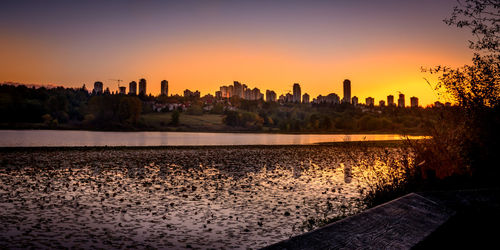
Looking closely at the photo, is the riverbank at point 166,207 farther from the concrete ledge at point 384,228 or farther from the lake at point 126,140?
the lake at point 126,140

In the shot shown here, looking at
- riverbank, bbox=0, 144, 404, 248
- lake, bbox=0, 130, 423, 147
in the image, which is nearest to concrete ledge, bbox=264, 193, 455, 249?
riverbank, bbox=0, 144, 404, 248

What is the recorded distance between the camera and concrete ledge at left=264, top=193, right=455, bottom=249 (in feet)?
8.20

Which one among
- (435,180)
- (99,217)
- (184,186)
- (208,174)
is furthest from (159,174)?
(435,180)

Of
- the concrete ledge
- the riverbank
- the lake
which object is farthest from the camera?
the lake

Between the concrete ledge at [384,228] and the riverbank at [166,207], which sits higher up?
the concrete ledge at [384,228]

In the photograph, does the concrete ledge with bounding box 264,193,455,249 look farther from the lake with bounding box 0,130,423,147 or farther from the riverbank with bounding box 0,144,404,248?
the lake with bounding box 0,130,423,147

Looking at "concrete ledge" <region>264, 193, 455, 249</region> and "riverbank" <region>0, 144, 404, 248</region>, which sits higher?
"concrete ledge" <region>264, 193, 455, 249</region>

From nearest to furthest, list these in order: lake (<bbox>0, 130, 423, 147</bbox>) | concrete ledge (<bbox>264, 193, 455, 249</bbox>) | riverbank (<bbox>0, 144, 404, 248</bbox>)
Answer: concrete ledge (<bbox>264, 193, 455, 249</bbox>) → riverbank (<bbox>0, 144, 404, 248</bbox>) → lake (<bbox>0, 130, 423, 147</bbox>)

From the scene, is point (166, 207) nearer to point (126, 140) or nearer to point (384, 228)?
point (384, 228)

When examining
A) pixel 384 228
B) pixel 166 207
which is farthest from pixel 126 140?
pixel 384 228

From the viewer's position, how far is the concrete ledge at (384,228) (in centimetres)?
250

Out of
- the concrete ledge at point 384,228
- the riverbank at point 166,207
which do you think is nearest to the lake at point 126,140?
the riverbank at point 166,207

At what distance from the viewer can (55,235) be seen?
12.1 meters

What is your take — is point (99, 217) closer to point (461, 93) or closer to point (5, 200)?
point (5, 200)
